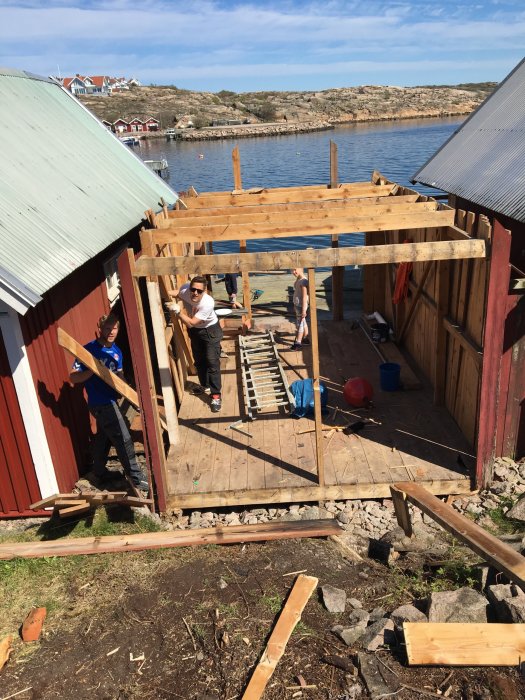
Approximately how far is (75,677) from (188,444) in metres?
3.92

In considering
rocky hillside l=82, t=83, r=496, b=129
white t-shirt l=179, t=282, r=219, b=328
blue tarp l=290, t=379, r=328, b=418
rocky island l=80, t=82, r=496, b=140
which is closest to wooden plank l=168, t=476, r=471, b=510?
blue tarp l=290, t=379, r=328, b=418

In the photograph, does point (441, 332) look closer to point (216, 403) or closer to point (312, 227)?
point (312, 227)

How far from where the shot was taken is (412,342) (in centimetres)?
1111

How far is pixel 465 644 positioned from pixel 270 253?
4311 mm

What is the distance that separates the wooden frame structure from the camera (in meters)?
6.54

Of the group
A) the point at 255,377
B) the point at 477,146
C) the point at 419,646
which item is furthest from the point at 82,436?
the point at 477,146

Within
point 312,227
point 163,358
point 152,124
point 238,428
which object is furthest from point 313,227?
point 152,124

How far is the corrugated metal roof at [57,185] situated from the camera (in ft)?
22.1

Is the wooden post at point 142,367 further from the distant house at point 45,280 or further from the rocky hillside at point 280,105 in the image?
the rocky hillside at point 280,105

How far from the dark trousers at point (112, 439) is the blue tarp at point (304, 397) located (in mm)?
2740

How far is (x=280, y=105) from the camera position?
132 meters

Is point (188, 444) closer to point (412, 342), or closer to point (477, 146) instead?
point (412, 342)

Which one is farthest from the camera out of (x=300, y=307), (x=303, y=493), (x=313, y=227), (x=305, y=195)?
(x=300, y=307)

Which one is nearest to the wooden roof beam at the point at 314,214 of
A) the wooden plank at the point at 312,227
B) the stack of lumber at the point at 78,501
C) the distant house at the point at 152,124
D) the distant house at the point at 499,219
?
the wooden plank at the point at 312,227
